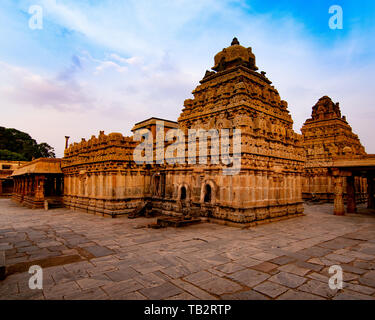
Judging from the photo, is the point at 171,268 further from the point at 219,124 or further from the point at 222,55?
the point at 222,55

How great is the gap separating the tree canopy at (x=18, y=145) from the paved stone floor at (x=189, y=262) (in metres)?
60.9

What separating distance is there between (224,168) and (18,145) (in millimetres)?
70933

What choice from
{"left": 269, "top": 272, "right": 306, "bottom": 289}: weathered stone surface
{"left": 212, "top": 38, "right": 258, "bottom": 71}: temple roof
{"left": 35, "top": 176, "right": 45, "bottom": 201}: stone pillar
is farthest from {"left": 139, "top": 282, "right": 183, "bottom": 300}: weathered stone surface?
{"left": 35, "top": 176, "right": 45, "bottom": 201}: stone pillar

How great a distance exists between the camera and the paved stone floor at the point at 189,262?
16.1ft

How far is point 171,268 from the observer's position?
6.22 meters

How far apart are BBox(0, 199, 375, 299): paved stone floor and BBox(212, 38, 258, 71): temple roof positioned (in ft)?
35.6

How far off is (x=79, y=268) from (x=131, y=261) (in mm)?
1362

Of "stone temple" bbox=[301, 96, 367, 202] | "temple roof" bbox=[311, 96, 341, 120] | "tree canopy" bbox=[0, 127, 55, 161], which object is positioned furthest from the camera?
"tree canopy" bbox=[0, 127, 55, 161]

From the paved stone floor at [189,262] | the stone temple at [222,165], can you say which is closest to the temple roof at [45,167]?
the stone temple at [222,165]

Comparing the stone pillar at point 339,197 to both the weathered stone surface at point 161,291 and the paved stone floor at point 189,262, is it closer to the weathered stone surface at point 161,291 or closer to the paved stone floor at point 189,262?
the paved stone floor at point 189,262

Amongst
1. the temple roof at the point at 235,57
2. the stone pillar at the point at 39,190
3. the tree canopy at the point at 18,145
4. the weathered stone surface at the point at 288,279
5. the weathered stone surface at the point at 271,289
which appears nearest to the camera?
the weathered stone surface at the point at 271,289

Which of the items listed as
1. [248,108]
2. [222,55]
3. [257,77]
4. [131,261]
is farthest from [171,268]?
[222,55]

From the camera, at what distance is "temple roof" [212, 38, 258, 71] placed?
1588 cm

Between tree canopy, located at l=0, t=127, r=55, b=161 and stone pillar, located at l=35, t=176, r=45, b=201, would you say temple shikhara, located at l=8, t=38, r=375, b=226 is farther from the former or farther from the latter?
tree canopy, located at l=0, t=127, r=55, b=161
